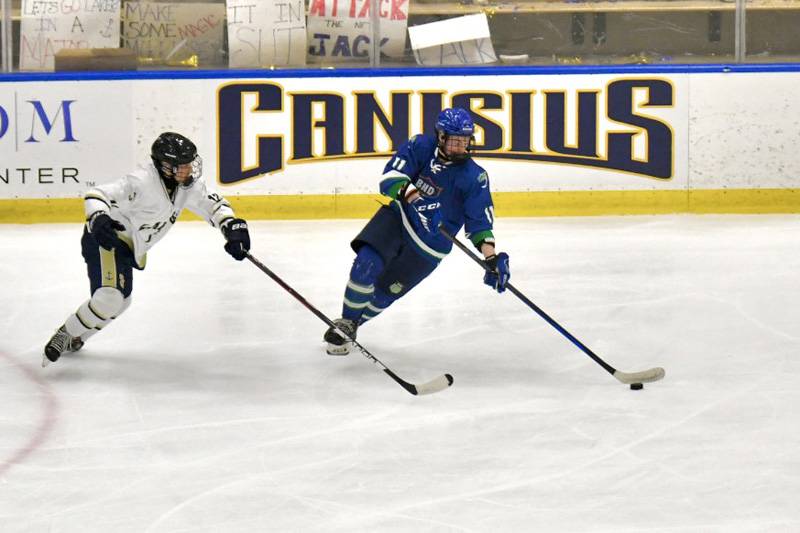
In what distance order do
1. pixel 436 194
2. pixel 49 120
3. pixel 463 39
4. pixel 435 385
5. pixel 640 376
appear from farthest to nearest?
pixel 463 39
pixel 49 120
pixel 436 194
pixel 640 376
pixel 435 385

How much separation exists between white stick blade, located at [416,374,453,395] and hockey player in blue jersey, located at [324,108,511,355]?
0.49 meters

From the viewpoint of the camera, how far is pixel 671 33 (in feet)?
27.4

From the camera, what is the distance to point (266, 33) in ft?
27.4

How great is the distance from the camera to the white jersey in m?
4.72

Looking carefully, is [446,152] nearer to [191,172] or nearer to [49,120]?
[191,172]

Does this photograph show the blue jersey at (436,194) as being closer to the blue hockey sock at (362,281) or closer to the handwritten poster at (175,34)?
the blue hockey sock at (362,281)

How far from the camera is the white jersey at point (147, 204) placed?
4723 millimetres

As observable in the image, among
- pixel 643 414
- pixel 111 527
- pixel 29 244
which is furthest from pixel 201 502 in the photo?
pixel 29 244

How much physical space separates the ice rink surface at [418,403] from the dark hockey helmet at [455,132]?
72 centimetres

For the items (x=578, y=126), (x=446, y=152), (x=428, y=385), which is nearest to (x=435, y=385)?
(x=428, y=385)

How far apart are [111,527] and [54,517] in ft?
0.52

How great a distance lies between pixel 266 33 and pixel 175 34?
0.53 m

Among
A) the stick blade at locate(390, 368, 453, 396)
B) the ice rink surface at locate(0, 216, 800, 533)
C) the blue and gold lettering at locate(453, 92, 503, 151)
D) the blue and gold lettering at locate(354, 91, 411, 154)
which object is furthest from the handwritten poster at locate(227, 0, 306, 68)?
the stick blade at locate(390, 368, 453, 396)

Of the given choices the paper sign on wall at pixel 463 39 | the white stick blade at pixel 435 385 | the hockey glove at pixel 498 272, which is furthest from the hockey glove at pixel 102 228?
the paper sign on wall at pixel 463 39
